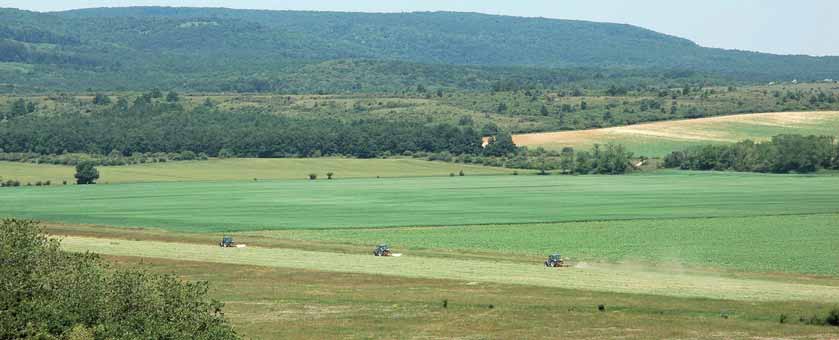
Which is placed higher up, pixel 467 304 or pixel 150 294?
pixel 150 294

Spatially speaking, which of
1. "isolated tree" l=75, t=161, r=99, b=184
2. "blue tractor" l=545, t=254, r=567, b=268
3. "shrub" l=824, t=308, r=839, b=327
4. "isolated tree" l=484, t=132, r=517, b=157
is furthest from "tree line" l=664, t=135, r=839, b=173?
"shrub" l=824, t=308, r=839, b=327

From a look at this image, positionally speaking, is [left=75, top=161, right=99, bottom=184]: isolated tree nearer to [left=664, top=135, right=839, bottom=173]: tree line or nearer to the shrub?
[left=664, top=135, right=839, bottom=173]: tree line

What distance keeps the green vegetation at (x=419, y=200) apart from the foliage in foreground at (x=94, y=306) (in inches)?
2236

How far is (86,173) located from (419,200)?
44.4m

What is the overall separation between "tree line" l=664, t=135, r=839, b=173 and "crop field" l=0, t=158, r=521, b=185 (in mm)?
23059

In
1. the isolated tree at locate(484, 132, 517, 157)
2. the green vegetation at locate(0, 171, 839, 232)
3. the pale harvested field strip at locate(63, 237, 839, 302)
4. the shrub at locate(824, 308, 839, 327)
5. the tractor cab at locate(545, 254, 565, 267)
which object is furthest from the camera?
the isolated tree at locate(484, 132, 517, 157)

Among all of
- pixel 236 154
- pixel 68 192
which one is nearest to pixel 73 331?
pixel 68 192

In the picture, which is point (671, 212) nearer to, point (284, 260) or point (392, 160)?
point (284, 260)

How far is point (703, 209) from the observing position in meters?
119

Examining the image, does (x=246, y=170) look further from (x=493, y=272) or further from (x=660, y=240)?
(x=493, y=272)

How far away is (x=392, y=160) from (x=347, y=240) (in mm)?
93961

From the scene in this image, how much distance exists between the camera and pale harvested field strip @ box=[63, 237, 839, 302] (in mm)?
71500

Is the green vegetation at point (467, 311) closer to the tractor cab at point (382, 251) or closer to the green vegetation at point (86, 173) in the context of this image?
the tractor cab at point (382, 251)

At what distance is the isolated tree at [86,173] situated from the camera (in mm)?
158375
